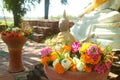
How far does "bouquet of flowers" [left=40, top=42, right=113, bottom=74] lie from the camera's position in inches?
73.5

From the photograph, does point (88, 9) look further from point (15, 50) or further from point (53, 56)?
point (53, 56)

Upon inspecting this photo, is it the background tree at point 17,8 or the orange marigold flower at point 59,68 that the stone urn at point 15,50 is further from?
the background tree at point 17,8

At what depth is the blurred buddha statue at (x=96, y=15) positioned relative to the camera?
15.0ft

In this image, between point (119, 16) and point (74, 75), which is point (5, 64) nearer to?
point (119, 16)

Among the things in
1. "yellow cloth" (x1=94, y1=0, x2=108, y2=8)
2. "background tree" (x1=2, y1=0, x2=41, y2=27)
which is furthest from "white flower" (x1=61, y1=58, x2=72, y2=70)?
"background tree" (x1=2, y1=0, x2=41, y2=27)

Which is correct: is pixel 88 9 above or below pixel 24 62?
above

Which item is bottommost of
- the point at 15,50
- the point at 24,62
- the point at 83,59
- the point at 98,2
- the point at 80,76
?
the point at 24,62

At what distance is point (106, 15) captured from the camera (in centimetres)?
461

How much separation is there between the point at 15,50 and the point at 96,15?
167cm

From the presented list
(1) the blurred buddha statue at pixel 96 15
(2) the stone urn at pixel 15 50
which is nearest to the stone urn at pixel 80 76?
(2) the stone urn at pixel 15 50

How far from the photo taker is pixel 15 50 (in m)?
4.27

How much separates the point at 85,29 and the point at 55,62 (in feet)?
10.0

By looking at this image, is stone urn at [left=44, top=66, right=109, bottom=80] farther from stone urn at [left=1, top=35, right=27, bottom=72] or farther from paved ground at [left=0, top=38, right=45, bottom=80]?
stone urn at [left=1, top=35, right=27, bottom=72]

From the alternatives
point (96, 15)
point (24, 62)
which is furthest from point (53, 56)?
point (24, 62)
